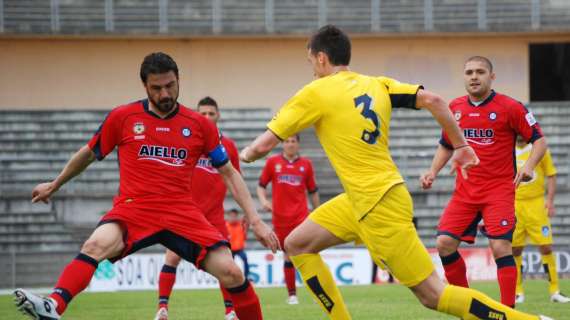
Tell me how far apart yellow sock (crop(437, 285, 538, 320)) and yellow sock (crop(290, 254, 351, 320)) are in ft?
2.81

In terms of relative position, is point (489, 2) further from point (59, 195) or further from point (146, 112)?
point (146, 112)

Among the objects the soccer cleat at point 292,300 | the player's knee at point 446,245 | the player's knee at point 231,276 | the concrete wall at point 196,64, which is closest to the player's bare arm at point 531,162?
the player's knee at point 446,245

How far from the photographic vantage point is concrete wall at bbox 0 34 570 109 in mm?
29750

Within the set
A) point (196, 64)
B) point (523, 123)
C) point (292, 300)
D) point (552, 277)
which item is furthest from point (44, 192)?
point (196, 64)

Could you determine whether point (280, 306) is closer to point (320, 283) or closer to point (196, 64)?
point (320, 283)

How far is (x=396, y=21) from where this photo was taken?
28719mm

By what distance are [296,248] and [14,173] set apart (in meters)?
20.0

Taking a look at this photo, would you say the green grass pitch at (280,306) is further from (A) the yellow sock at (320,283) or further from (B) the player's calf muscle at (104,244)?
(B) the player's calf muscle at (104,244)

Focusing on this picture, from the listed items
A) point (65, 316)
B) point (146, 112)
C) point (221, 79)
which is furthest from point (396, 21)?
point (146, 112)

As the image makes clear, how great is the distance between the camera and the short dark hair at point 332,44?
6.85 m

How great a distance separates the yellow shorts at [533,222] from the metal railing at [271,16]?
15.2 metres

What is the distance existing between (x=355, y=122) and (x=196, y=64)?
23538 millimetres

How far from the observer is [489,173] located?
30.9 ft

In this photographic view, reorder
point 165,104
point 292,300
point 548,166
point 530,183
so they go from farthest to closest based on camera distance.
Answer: point 530,183 < point 548,166 < point 292,300 < point 165,104
